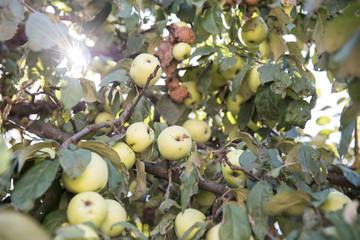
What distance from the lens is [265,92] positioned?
1.80 m

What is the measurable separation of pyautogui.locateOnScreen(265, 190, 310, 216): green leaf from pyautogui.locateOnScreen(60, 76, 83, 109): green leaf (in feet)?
2.67

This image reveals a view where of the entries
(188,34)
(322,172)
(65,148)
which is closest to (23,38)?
(188,34)

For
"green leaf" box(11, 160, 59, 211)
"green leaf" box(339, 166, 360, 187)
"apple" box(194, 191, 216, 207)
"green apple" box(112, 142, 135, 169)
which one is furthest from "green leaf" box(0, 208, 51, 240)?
→ "green leaf" box(339, 166, 360, 187)

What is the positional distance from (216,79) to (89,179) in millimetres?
1209

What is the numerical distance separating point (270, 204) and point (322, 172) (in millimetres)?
491

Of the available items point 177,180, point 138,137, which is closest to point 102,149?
point 138,137

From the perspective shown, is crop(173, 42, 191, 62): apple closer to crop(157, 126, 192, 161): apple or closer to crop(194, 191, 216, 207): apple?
crop(157, 126, 192, 161): apple

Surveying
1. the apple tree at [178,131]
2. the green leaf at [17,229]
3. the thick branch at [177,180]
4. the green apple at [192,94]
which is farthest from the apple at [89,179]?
the green apple at [192,94]

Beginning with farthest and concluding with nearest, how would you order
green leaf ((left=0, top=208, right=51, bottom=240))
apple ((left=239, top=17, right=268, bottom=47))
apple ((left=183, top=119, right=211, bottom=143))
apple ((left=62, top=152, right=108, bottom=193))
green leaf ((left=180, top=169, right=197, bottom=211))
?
apple ((left=183, top=119, right=211, bottom=143)) → apple ((left=239, top=17, right=268, bottom=47)) → green leaf ((left=180, top=169, right=197, bottom=211)) → apple ((left=62, top=152, right=108, bottom=193)) → green leaf ((left=0, top=208, right=51, bottom=240))

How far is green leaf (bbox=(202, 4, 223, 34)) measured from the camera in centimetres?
195

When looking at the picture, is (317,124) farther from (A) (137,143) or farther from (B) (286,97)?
(A) (137,143)

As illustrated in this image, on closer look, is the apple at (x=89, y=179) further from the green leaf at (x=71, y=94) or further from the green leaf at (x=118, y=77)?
the green leaf at (x=118, y=77)

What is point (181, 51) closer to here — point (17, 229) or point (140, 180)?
point (140, 180)

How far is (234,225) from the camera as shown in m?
1.06
